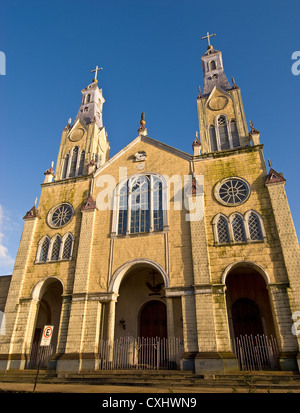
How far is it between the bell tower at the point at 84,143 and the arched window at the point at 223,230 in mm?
10495

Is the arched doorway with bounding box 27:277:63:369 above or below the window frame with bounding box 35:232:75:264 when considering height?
below

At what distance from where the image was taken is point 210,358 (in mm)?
13648

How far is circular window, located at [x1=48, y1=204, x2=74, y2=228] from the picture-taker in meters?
20.5

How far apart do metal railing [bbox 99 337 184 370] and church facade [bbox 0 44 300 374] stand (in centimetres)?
10

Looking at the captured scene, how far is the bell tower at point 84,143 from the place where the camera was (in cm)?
2409

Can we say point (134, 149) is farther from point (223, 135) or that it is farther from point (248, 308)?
point (248, 308)

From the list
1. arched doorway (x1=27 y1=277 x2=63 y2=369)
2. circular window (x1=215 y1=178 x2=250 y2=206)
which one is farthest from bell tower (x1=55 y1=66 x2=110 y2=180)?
circular window (x1=215 y1=178 x2=250 y2=206)

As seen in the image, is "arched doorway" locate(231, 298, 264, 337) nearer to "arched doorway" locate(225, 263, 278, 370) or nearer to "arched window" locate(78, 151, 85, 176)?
"arched doorway" locate(225, 263, 278, 370)

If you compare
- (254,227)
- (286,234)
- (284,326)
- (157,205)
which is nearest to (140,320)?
(157,205)

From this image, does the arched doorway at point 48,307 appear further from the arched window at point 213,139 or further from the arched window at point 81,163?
the arched window at point 213,139

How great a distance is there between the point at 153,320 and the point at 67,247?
7250mm

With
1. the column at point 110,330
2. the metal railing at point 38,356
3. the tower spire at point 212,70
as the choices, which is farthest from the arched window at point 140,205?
the tower spire at point 212,70
